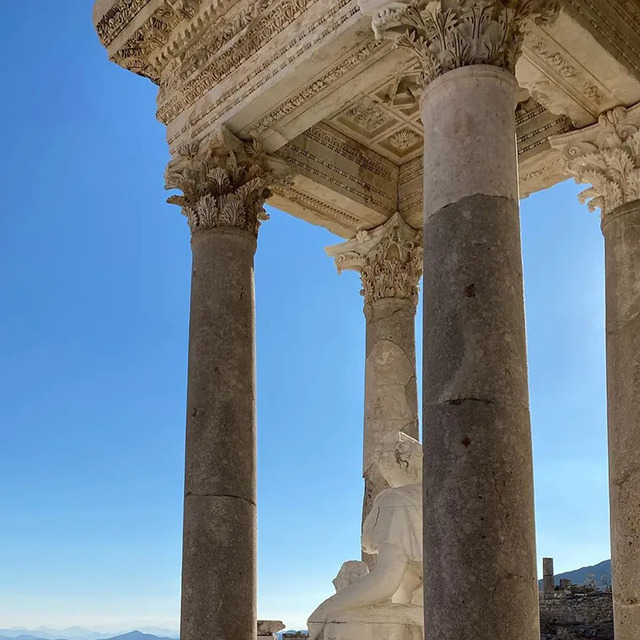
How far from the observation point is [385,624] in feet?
40.1

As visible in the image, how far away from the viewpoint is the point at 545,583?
42625mm

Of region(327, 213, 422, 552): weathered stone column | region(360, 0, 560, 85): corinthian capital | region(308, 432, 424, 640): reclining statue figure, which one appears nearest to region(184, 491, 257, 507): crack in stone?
region(308, 432, 424, 640): reclining statue figure

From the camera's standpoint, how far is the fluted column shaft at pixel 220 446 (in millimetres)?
13773

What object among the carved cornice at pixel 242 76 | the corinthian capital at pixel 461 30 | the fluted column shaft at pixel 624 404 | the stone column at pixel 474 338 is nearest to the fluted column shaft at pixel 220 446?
the carved cornice at pixel 242 76

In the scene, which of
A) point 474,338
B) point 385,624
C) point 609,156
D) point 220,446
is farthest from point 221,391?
point 609,156

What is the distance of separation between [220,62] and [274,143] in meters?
1.52

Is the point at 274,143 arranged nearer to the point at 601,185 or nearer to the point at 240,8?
the point at 240,8

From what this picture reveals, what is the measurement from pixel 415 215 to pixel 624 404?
6.90m

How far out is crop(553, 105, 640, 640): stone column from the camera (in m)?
13.1

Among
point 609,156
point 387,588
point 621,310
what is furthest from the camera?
point 609,156

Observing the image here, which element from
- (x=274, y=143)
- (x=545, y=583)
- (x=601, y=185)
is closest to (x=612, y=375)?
(x=601, y=185)

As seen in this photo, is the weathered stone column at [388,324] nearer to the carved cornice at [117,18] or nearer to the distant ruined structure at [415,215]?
the distant ruined structure at [415,215]

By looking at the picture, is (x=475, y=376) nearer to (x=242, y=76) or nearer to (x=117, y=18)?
(x=242, y=76)

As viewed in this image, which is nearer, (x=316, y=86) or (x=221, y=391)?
(x=221, y=391)
